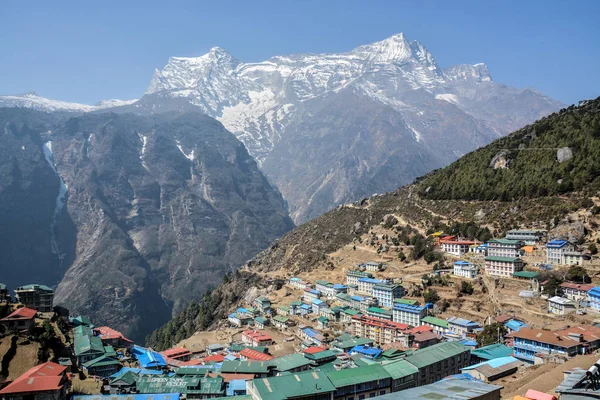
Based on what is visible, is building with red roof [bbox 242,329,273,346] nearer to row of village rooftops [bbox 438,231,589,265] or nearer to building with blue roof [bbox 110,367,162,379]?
building with blue roof [bbox 110,367,162,379]

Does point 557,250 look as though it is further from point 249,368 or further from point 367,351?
point 249,368

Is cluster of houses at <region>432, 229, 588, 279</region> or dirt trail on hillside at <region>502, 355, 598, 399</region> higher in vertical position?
cluster of houses at <region>432, 229, 588, 279</region>

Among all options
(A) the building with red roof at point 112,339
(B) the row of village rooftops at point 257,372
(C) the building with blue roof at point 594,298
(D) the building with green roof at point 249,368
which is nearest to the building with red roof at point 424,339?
(B) the row of village rooftops at point 257,372

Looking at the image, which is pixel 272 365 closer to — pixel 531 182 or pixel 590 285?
pixel 590 285

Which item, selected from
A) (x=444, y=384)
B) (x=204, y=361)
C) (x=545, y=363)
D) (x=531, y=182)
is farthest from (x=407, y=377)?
(x=531, y=182)

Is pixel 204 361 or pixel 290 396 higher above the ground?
pixel 290 396

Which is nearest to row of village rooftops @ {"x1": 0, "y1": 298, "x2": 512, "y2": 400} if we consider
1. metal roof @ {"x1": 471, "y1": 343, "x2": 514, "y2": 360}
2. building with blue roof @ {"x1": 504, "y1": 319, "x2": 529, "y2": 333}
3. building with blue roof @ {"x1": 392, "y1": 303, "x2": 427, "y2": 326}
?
metal roof @ {"x1": 471, "y1": 343, "x2": 514, "y2": 360}

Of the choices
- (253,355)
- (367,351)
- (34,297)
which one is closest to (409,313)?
(367,351)
